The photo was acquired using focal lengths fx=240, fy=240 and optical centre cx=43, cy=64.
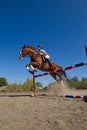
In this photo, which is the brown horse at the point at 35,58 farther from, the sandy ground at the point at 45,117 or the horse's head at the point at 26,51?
the sandy ground at the point at 45,117

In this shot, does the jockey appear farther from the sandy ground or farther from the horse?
the sandy ground

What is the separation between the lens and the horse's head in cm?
1317

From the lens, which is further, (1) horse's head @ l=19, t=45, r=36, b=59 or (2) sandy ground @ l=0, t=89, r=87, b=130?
(1) horse's head @ l=19, t=45, r=36, b=59

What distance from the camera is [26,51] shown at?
13227 millimetres

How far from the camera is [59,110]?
661 centimetres

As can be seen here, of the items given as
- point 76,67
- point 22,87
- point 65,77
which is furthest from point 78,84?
point 76,67

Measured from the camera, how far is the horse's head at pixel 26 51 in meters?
13.2

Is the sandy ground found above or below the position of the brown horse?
below

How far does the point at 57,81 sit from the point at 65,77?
2.18 feet

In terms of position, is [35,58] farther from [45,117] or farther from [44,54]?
[45,117]

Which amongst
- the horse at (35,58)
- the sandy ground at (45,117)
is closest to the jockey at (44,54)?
the horse at (35,58)

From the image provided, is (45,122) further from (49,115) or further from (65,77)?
(65,77)

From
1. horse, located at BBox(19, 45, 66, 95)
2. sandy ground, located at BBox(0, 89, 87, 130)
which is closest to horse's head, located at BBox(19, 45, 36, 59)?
horse, located at BBox(19, 45, 66, 95)

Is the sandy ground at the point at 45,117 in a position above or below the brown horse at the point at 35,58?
below
